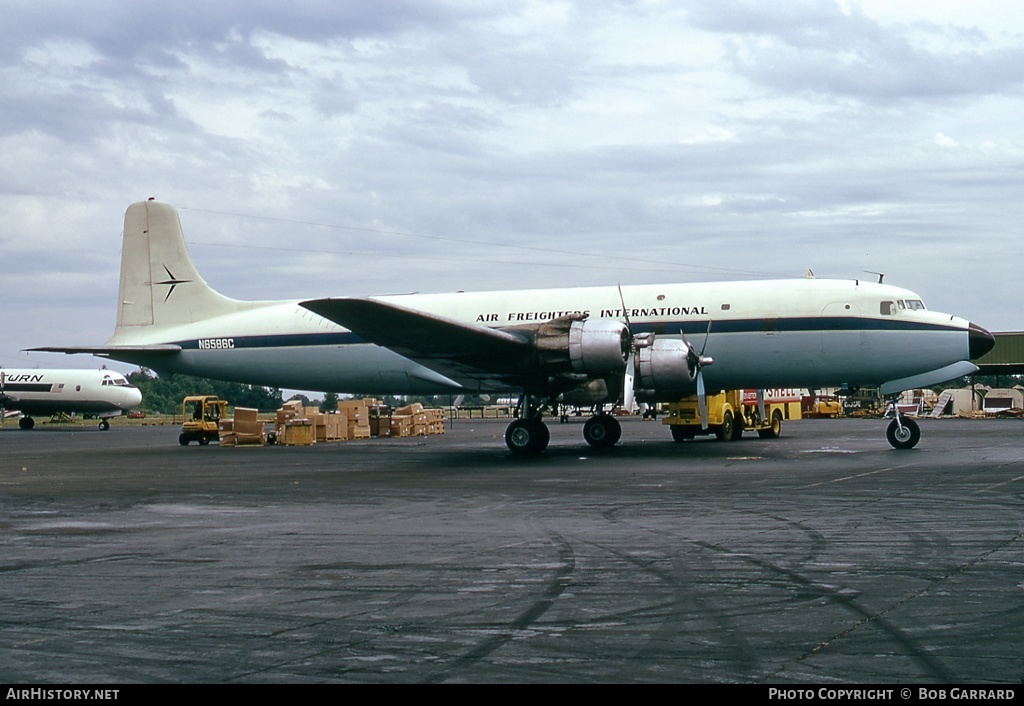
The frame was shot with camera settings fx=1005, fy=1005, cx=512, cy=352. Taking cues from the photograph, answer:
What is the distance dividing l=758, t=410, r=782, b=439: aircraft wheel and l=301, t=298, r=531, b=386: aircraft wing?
13.8 meters

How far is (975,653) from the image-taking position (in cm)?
593

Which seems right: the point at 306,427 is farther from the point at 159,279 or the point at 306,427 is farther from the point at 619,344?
the point at 619,344

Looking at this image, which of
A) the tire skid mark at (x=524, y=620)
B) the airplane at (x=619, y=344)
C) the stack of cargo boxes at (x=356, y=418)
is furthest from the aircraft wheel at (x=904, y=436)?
the stack of cargo boxes at (x=356, y=418)

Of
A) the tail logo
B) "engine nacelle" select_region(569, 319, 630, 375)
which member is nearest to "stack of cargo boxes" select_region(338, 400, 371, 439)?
the tail logo

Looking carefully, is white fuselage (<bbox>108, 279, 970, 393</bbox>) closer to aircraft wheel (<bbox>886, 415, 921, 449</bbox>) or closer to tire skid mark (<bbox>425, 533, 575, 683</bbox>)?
aircraft wheel (<bbox>886, 415, 921, 449</bbox>)

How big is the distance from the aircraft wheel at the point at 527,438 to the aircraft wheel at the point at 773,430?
12.9 meters

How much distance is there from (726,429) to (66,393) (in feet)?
154

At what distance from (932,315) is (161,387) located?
13378 cm

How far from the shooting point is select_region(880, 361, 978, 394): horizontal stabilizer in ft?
84.3

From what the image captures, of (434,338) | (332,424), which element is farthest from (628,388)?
(332,424)

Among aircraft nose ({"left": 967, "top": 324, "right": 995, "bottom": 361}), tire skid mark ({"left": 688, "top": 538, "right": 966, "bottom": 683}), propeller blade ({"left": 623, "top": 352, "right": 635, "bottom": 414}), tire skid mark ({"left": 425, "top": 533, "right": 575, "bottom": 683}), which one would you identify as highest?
aircraft nose ({"left": 967, "top": 324, "right": 995, "bottom": 361})

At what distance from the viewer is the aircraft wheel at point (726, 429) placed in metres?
34.4
